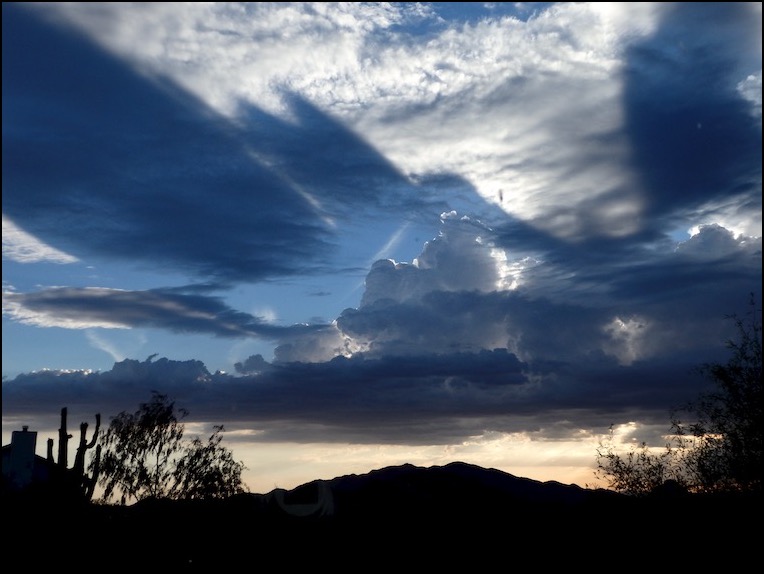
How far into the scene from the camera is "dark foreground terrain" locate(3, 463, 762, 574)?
3328cm

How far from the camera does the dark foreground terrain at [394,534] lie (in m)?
33.3

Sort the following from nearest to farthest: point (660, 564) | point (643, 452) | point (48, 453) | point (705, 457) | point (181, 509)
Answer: point (660, 564) → point (705, 457) → point (643, 452) → point (181, 509) → point (48, 453)

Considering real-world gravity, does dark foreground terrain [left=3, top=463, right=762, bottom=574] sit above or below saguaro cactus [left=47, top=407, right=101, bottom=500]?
below

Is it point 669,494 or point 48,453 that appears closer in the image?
point 669,494

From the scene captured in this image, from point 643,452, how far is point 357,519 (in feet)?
49.7

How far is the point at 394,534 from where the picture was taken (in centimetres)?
3841

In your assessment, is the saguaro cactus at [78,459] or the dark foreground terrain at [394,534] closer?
the dark foreground terrain at [394,534]

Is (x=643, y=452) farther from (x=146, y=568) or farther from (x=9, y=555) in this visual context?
(x=9, y=555)

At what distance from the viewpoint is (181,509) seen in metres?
44.3

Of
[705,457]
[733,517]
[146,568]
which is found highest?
[705,457]

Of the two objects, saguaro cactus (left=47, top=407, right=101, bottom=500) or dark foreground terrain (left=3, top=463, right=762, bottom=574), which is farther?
saguaro cactus (left=47, top=407, right=101, bottom=500)

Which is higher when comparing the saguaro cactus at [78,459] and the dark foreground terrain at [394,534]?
the saguaro cactus at [78,459]

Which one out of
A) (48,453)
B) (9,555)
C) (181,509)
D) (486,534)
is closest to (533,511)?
(486,534)

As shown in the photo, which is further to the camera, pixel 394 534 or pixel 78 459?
pixel 78 459
